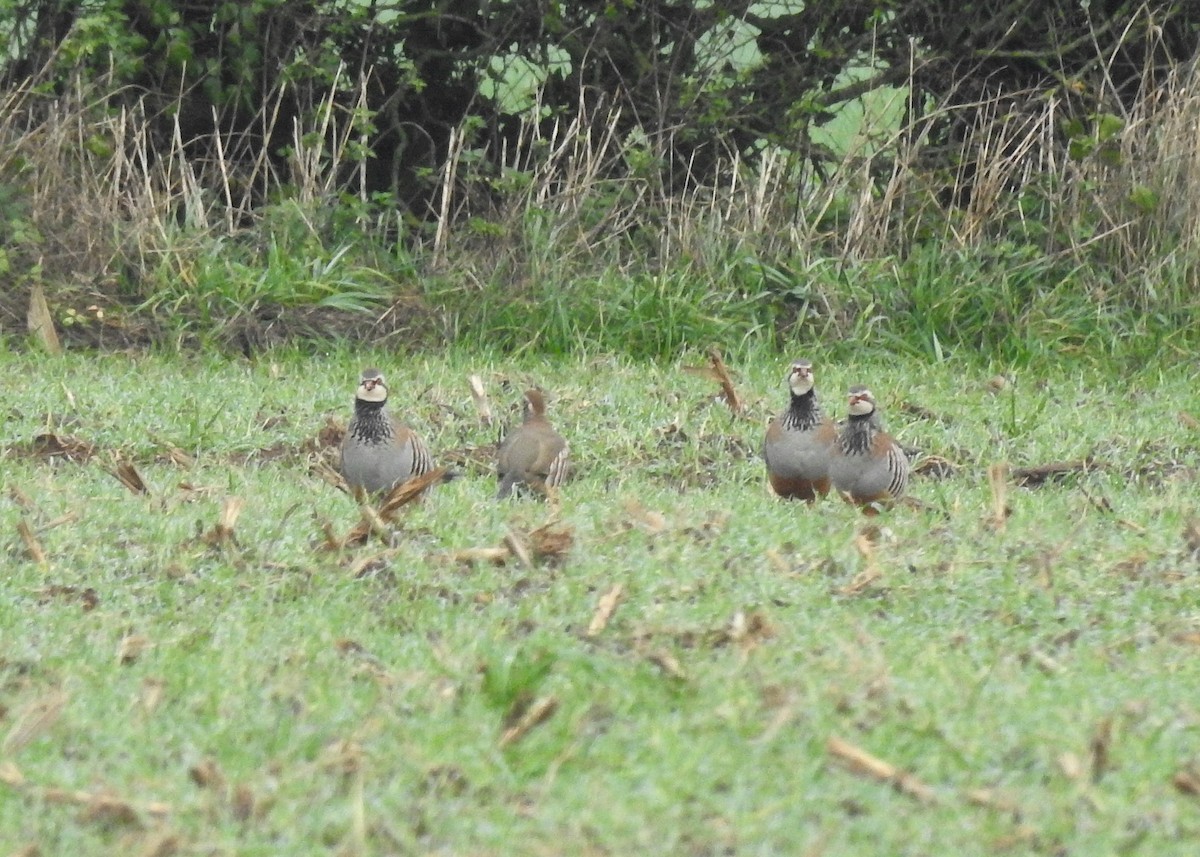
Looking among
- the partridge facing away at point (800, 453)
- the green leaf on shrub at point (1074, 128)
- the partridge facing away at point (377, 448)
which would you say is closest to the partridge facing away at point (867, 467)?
the partridge facing away at point (800, 453)

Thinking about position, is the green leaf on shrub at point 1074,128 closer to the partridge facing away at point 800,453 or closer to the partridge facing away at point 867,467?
the partridge facing away at point 800,453

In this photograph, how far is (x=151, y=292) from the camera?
34.4 ft

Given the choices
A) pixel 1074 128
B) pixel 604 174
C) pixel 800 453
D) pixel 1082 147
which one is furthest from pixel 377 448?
pixel 1074 128

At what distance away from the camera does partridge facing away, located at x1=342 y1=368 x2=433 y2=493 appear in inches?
291

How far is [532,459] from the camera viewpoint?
7.45 meters

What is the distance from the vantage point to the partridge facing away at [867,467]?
7.14 m

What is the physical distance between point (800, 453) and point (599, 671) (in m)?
3.25

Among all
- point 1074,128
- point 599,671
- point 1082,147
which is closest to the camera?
point 599,671

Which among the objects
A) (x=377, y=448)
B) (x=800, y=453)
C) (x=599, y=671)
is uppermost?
(x=599, y=671)

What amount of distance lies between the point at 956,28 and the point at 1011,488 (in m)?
5.17

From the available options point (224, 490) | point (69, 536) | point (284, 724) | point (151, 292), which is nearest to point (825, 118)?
point (151, 292)

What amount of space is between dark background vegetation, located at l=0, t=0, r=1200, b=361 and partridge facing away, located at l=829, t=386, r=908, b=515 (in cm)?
303

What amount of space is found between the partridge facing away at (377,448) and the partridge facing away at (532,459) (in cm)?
33

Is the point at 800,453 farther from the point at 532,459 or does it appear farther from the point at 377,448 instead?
the point at 377,448
